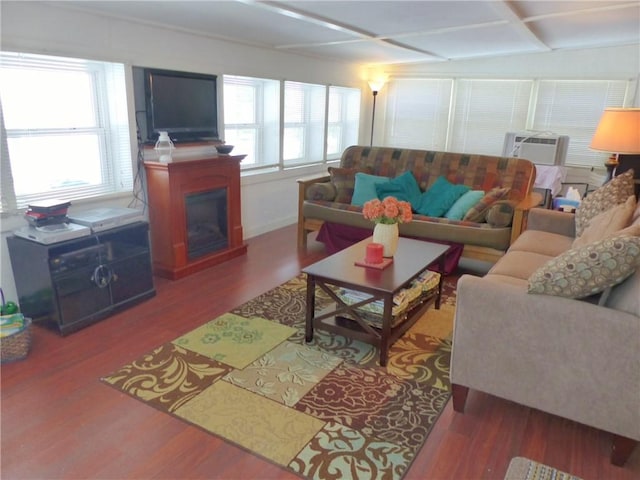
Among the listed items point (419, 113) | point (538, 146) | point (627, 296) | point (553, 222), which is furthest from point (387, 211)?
point (419, 113)

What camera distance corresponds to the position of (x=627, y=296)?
5.64 feet

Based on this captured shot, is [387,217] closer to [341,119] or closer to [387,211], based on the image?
[387,211]

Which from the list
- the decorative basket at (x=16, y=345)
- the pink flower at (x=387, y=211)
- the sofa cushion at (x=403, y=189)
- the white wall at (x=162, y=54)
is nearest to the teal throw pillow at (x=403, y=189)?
the sofa cushion at (x=403, y=189)

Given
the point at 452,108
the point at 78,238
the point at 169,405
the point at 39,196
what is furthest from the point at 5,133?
the point at 452,108

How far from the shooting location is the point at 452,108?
6617mm

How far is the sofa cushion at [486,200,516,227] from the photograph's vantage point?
12.1 ft

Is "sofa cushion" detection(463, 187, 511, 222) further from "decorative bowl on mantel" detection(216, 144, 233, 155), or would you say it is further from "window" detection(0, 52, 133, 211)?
"window" detection(0, 52, 133, 211)

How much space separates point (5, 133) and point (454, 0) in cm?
305

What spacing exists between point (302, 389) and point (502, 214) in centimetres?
233

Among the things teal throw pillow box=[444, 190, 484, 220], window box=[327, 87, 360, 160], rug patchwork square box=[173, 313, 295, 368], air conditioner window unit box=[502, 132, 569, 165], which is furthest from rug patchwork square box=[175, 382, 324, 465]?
air conditioner window unit box=[502, 132, 569, 165]

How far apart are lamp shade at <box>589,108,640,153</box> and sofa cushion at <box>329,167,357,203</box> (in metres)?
2.16

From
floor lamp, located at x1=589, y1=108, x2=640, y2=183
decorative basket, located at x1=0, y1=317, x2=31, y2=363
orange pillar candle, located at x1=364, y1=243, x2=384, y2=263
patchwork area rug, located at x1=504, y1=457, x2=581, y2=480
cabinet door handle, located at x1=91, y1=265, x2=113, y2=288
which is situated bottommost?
patchwork area rug, located at x1=504, y1=457, x2=581, y2=480

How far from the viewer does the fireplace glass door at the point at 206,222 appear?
152 inches

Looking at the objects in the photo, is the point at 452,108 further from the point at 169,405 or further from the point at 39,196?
the point at 169,405
